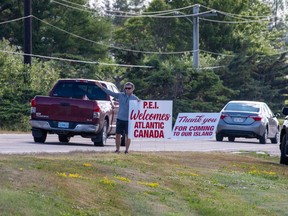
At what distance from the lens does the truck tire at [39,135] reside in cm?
2434

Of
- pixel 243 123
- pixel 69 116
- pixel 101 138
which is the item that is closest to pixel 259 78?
pixel 243 123

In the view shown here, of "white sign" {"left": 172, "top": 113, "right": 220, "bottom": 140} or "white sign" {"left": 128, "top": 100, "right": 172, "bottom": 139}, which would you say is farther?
"white sign" {"left": 172, "top": 113, "right": 220, "bottom": 140}

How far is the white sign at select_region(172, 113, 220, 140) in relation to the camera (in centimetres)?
2416

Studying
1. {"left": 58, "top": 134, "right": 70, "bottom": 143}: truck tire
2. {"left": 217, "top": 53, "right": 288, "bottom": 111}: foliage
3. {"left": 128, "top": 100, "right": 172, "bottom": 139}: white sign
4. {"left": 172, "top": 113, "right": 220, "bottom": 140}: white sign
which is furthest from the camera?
{"left": 217, "top": 53, "right": 288, "bottom": 111}: foliage

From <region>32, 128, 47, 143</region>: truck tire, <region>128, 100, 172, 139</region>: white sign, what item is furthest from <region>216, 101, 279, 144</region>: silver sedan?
<region>128, 100, 172, 139</region>: white sign

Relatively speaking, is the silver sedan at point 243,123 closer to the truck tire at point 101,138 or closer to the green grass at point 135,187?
the truck tire at point 101,138

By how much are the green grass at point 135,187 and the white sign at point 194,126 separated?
16.8 feet

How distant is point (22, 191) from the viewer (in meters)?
10.8

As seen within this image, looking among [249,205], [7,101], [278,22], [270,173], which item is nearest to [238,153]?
[270,173]

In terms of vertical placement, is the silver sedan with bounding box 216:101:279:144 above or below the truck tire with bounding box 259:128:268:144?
above

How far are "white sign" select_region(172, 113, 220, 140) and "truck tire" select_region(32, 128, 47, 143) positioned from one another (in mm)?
3602

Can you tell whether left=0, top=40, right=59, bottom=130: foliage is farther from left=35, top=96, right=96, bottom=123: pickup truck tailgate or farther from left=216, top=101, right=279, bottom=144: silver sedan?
left=35, top=96, right=96, bottom=123: pickup truck tailgate

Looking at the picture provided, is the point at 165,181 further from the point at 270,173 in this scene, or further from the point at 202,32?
the point at 202,32

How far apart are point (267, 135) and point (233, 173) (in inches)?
595
